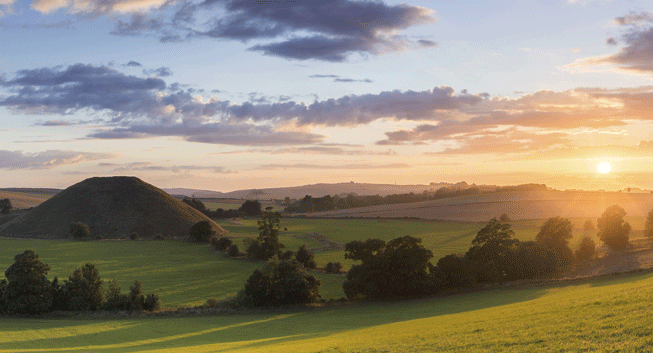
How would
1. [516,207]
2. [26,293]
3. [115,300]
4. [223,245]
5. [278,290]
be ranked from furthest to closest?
[516,207] → [223,245] → [278,290] → [115,300] → [26,293]

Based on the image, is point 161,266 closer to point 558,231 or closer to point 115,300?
point 115,300

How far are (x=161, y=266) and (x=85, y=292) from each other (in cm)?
3266

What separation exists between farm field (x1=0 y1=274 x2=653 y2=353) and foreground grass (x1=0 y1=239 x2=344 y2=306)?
43.9 ft

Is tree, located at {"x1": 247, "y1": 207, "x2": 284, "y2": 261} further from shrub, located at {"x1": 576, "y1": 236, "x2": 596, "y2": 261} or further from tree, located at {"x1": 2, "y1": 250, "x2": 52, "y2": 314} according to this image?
shrub, located at {"x1": 576, "y1": 236, "x2": 596, "y2": 261}

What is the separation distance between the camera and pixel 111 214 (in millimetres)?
145250

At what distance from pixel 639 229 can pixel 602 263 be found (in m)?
55.3

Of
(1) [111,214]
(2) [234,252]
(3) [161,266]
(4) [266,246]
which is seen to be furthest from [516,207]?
(1) [111,214]

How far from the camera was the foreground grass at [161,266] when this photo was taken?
6247cm

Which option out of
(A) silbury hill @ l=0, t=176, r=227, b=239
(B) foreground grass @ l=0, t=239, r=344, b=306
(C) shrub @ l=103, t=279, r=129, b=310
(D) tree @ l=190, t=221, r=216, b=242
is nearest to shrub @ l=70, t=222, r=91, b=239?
(A) silbury hill @ l=0, t=176, r=227, b=239

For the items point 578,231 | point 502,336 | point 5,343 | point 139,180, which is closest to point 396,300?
point 502,336

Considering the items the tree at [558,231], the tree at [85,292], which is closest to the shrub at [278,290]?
the tree at [85,292]

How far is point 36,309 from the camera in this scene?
4862 centimetres

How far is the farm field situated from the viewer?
21031 millimetres

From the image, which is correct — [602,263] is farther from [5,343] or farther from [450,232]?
[5,343]
